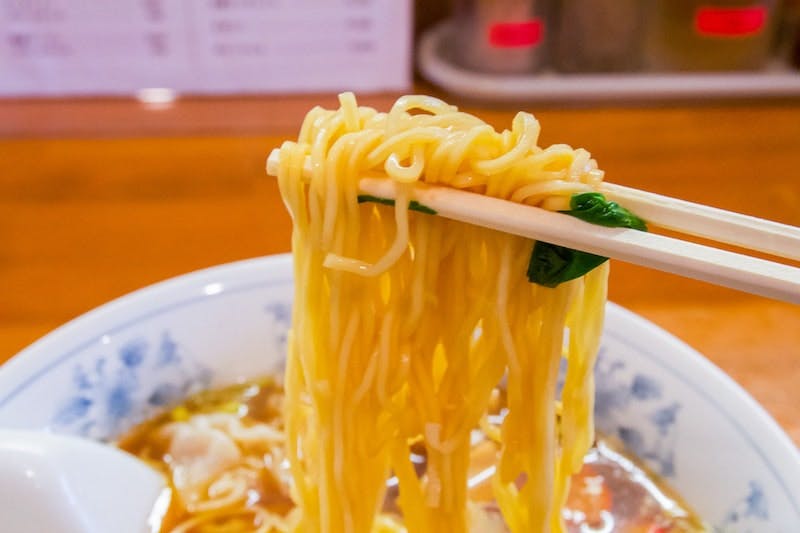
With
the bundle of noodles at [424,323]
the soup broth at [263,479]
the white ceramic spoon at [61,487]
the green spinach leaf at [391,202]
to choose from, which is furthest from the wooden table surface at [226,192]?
the green spinach leaf at [391,202]

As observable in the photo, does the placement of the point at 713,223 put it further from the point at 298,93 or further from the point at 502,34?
the point at 298,93

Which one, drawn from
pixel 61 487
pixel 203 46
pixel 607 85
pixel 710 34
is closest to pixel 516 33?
pixel 607 85

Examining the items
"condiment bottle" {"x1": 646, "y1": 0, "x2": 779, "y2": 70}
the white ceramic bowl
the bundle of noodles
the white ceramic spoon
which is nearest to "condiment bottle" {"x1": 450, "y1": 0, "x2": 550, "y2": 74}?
"condiment bottle" {"x1": 646, "y1": 0, "x2": 779, "y2": 70}

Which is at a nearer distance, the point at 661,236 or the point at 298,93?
the point at 661,236

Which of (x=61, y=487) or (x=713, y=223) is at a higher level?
(x=713, y=223)

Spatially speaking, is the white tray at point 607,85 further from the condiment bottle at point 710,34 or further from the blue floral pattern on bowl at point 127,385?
the blue floral pattern on bowl at point 127,385

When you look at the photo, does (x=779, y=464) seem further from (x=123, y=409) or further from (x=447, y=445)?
(x=123, y=409)
